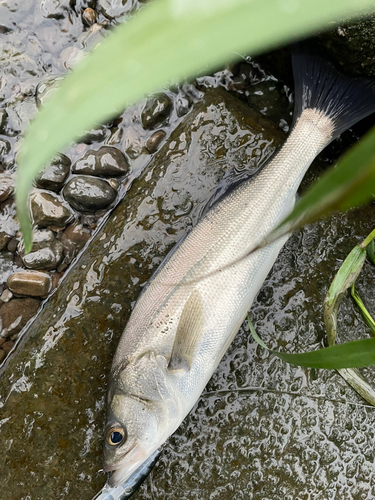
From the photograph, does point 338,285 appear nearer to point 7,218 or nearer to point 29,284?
point 29,284

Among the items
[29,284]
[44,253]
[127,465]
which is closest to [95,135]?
[44,253]

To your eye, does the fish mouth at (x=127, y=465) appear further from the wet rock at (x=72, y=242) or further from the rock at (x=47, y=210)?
the rock at (x=47, y=210)

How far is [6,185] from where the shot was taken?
8.60 ft

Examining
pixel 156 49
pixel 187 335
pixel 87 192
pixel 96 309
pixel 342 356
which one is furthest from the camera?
pixel 87 192

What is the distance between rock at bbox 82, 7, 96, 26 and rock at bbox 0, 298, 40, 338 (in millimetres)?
1802

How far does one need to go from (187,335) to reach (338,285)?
2.86 ft

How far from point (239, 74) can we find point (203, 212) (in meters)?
0.97

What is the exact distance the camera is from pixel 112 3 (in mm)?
2689

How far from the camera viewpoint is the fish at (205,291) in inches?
79.2

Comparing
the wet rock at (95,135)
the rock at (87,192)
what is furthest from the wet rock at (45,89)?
the rock at (87,192)

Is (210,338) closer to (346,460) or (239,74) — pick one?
(346,460)

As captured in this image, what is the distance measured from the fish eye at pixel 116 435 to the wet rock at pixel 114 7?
2.46 m

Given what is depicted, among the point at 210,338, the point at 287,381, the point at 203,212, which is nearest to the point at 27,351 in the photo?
the point at 210,338

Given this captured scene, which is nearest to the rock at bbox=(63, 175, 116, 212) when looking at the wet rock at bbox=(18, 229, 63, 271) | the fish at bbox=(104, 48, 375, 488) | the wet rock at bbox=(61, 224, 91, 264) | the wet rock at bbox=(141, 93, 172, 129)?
the wet rock at bbox=(61, 224, 91, 264)
